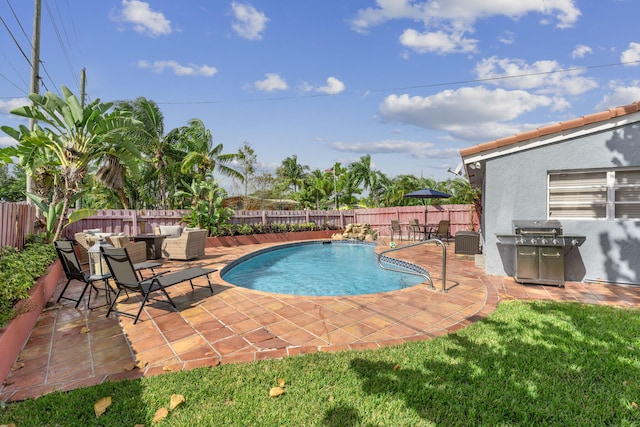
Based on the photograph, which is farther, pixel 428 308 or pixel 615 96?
pixel 615 96

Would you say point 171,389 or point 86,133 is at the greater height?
point 86,133

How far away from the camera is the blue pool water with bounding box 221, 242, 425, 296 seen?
7648 millimetres

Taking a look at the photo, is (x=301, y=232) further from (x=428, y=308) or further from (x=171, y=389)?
(x=171, y=389)

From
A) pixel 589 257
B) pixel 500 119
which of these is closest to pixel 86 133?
pixel 589 257

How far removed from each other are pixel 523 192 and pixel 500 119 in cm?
1773

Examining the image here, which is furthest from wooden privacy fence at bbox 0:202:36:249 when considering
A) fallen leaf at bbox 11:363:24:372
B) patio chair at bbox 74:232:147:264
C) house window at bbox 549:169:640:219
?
house window at bbox 549:169:640:219

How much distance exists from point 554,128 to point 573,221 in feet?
6.78

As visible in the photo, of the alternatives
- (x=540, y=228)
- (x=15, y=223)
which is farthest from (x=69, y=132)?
(x=540, y=228)

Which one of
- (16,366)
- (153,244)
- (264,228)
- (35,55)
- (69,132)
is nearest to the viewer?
(16,366)

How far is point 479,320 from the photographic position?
14.1 ft

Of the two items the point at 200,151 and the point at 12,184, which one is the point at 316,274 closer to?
the point at 200,151

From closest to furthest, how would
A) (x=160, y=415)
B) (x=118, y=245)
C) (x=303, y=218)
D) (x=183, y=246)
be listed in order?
(x=160, y=415) < (x=118, y=245) < (x=183, y=246) < (x=303, y=218)

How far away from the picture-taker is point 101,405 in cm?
243

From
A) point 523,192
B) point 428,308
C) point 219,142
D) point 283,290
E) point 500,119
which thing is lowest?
point 283,290
